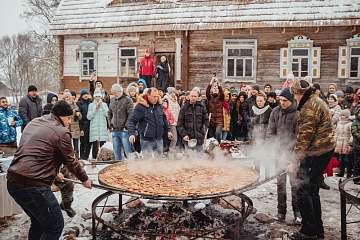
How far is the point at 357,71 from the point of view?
50.7ft

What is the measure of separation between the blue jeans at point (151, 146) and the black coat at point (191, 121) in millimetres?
604

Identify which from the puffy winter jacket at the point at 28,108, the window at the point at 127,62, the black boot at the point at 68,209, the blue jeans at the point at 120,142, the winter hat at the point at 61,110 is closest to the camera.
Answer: the winter hat at the point at 61,110

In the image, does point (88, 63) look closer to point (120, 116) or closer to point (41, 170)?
point (120, 116)

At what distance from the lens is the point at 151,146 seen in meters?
7.93

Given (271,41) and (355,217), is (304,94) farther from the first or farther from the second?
(271,41)

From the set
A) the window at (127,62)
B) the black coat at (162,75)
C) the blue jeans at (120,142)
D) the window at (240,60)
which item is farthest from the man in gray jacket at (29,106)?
the window at (240,60)

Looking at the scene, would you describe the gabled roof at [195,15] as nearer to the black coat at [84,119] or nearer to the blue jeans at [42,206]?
the black coat at [84,119]

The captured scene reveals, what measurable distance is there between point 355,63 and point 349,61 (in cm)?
27

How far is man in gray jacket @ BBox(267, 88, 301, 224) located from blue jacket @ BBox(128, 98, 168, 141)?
2.31 m

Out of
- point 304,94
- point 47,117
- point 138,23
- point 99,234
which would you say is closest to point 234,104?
point 304,94

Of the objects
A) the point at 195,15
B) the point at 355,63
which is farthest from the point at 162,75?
the point at 355,63

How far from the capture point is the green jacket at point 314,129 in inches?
219

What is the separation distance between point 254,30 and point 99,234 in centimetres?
1237

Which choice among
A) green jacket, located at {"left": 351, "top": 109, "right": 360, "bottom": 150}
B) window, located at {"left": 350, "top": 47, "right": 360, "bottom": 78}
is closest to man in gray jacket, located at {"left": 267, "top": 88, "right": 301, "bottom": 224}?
green jacket, located at {"left": 351, "top": 109, "right": 360, "bottom": 150}
